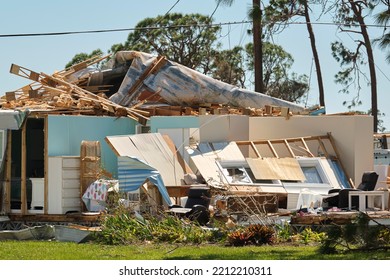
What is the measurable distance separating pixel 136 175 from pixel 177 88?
676 cm

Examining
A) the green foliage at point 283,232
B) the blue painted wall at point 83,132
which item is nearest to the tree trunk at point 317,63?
the blue painted wall at point 83,132

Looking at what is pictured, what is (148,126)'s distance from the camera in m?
26.8

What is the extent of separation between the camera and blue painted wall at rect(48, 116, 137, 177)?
25.1m

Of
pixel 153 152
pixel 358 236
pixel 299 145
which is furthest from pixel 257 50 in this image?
pixel 358 236

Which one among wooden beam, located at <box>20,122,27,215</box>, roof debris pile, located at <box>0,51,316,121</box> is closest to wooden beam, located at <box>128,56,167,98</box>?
roof debris pile, located at <box>0,51,316,121</box>

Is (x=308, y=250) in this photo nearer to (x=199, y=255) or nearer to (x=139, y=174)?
(x=199, y=255)

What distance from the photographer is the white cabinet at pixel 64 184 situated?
80.6ft

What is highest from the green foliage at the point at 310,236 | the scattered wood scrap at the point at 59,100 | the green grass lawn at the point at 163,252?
the scattered wood scrap at the point at 59,100

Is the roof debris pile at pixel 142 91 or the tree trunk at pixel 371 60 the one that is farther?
the tree trunk at pixel 371 60

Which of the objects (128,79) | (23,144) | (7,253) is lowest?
(7,253)

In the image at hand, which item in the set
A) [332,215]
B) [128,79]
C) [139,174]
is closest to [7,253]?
[139,174]

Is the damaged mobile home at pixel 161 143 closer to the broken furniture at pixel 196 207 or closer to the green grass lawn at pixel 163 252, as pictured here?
the broken furniture at pixel 196 207

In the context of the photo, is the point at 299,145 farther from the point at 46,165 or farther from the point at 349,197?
the point at 46,165

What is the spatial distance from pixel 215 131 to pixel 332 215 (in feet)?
20.0
